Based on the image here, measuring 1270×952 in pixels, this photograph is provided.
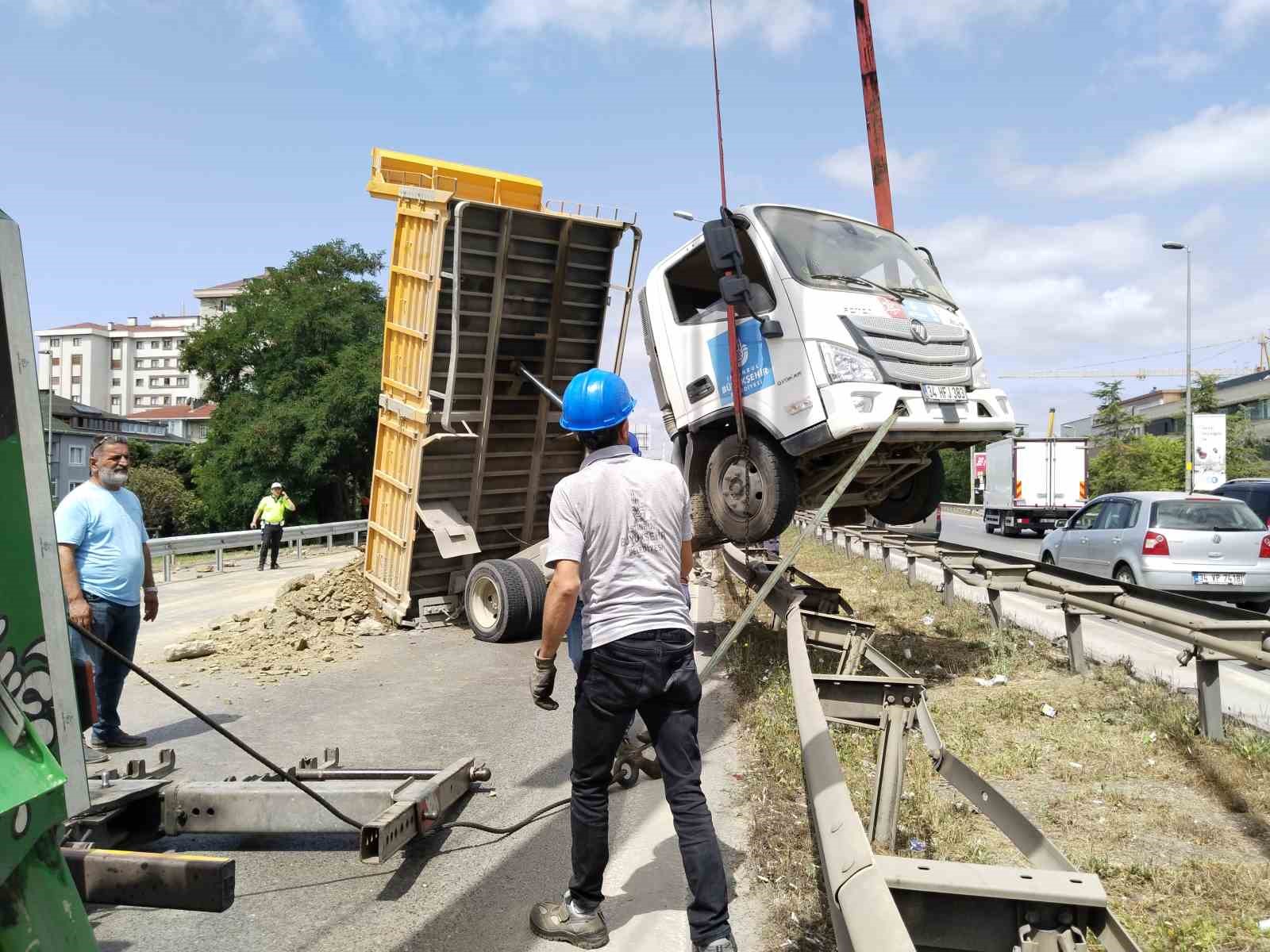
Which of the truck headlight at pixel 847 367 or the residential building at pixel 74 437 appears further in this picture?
the residential building at pixel 74 437

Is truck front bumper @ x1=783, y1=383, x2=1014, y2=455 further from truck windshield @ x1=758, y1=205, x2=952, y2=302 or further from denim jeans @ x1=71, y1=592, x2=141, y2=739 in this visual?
denim jeans @ x1=71, y1=592, x2=141, y2=739

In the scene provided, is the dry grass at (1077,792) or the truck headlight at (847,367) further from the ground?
the truck headlight at (847,367)

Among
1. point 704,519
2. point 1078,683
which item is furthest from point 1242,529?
point 704,519

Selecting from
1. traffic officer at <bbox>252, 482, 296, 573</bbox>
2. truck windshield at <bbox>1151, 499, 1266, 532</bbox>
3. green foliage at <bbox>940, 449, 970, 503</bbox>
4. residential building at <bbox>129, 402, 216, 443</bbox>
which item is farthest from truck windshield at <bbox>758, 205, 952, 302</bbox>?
residential building at <bbox>129, 402, 216, 443</bbox>

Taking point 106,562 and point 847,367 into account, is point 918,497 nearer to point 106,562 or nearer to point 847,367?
point 847,367

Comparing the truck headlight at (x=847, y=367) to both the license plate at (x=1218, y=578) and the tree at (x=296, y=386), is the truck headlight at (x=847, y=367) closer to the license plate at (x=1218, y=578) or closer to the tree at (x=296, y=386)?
the license plate at (x=1218, y=578)

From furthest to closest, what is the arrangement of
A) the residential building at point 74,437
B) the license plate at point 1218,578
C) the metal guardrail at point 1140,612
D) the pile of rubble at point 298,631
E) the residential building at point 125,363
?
the residential building at point 125,363 → the residential building at point 74,437 → the license plate at point 1218,578 → the pile of rubble at point 298,631 → the metal guardrail at point 1140,612

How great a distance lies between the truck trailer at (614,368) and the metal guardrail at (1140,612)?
92 centimetres

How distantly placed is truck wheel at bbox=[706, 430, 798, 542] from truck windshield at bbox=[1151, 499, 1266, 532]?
21.0 feet

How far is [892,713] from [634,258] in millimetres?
7320

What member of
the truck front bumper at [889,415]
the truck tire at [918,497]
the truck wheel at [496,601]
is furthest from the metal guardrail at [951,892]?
the truck wheel at [496,601]

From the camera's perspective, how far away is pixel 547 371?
10.5 metres

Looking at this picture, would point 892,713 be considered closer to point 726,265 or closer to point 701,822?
point 701,822

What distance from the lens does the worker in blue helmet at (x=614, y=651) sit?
3.30m
